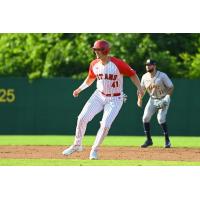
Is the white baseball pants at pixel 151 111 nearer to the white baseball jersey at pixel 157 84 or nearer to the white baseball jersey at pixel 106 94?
the white baseball jersey at pixel 157 84

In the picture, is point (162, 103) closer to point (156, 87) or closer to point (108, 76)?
point (156, 87)

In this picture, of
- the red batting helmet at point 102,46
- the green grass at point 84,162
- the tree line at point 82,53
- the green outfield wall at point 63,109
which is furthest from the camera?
the tree line at point 82,53

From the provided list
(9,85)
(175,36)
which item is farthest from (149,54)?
(9,85)

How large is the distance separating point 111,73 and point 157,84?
14.0ft

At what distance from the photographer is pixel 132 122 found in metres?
25.8

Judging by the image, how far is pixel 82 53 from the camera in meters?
30.2

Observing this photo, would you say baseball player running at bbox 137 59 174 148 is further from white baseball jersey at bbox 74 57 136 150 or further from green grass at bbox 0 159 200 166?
green grass at bbox 0 159 200 166

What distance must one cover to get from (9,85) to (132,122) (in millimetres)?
4310

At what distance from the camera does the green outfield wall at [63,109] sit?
2575 cm

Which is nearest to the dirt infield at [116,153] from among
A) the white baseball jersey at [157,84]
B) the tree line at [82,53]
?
the white baseball jersey at [157,84]

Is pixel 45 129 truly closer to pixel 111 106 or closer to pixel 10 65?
pixel 10 65

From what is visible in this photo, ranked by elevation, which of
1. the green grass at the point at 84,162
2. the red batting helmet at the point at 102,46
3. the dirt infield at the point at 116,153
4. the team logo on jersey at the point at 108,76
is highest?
the red batting helmet at the point at 102,46

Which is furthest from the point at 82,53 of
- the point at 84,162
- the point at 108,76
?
the point at 84,162

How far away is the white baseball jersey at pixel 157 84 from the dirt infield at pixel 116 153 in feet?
4.26
